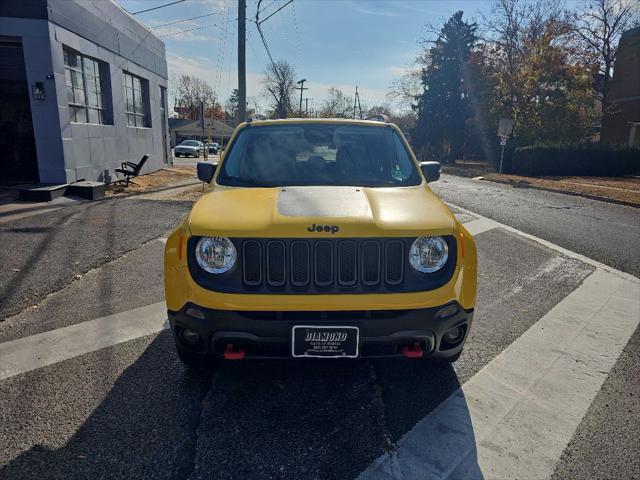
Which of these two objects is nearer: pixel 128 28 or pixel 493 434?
pixel 493 434

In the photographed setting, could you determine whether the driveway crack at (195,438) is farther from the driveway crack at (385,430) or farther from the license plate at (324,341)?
the driveway crack at (385,430)

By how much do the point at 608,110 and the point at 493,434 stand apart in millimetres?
38517

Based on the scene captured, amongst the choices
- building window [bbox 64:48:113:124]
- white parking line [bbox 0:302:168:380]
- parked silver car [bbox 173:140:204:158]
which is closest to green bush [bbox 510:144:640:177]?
building window [bbox 64:48:113:124]

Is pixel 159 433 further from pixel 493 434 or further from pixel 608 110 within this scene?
pixel 608 110

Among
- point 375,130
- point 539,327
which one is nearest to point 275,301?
point 375,130

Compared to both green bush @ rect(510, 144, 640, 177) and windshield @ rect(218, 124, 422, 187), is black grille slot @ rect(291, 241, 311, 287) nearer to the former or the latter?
windshield @ rect(218, 124, 422, 187)

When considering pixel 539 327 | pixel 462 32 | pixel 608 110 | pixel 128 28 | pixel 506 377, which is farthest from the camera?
pixel 462 32

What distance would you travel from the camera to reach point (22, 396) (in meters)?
2.81

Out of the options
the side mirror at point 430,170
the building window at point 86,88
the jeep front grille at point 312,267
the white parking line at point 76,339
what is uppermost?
the building window at point 86,88

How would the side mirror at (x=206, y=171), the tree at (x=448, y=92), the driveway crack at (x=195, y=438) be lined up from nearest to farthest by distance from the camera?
the driveway crack at (x=195, y=438) → the side mirror at (x=206, y=171) → the tree at (x=448, y=92)

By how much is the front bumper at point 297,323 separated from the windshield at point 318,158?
1.26m

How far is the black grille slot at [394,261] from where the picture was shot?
2588 millimetres

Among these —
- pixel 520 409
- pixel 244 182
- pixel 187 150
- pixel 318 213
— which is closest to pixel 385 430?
pixel 520 409

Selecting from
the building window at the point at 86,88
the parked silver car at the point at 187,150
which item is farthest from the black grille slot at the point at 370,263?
the parked silver car at the point at 187,150
